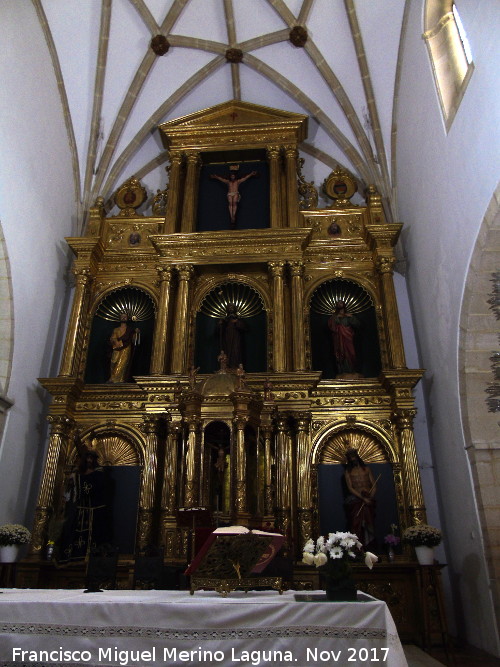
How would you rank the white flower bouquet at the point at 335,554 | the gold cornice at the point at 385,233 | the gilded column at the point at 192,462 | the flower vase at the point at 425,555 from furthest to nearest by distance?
the gold cornice at the point at 385,233
the gilded column at the point at 192,462
the flower vase at the point at 425,555
the white flower bouquet at the point at 335,554

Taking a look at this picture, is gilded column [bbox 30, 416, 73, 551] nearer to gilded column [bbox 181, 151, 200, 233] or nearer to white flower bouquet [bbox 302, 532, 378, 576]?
gilded column [bbox 181, 151, 200, 233]

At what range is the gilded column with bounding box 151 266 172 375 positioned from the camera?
33.3ft

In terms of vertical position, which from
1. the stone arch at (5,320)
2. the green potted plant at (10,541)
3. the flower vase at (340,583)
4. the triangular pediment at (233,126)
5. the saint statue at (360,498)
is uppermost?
the triangular pediment at (233,126)

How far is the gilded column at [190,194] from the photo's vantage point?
11.9 metres

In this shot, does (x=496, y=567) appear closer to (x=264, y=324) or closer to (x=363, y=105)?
(x=264, y=324)

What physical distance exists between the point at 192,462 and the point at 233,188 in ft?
21.4

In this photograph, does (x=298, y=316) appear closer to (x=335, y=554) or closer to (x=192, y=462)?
(x=192, y=462)

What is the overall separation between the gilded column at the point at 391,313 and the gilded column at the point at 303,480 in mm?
1966

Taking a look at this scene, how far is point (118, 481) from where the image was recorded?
9.71 m

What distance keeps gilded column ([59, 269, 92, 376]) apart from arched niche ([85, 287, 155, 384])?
1.58 ft

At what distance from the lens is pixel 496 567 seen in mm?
7137

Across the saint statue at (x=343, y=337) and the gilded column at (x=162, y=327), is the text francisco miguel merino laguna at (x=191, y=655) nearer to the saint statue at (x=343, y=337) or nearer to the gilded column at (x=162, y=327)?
the gilded column at (x=162, y=327)

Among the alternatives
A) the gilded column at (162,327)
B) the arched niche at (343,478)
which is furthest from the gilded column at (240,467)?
the gilded column at (162,327)

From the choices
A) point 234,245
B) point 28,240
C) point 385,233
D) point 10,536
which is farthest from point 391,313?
point 10,536
